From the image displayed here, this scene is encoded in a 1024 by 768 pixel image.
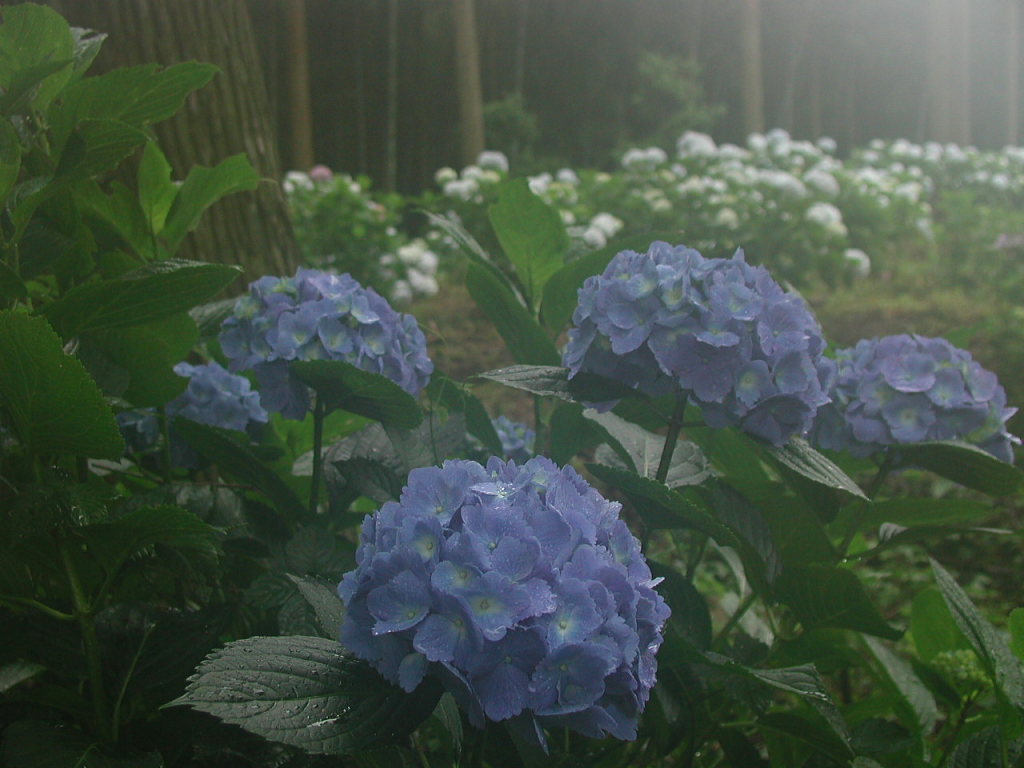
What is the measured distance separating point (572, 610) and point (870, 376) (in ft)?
2.24

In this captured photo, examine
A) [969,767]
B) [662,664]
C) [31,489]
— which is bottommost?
[969,767]

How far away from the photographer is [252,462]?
105 cm

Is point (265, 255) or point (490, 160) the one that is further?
point (490, 160)

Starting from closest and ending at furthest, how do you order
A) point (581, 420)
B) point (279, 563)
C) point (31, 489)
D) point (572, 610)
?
point (572, 610) < point (31, 489) < point (279, 563) < point (581, 420)

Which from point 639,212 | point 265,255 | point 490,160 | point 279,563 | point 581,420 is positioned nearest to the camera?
point 279,563

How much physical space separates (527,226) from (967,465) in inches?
23.6

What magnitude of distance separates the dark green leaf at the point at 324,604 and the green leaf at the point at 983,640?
2.02ft

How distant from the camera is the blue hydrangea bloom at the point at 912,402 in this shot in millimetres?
1118

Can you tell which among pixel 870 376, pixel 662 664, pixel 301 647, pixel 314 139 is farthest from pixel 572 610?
pixel 314 139

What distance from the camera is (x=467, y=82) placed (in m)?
6.64

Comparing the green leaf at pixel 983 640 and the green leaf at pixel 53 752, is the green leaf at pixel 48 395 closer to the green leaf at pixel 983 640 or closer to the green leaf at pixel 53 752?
the green leaf at pixel 53 752

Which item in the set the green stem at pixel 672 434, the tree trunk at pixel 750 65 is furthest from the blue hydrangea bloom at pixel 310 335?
the tree trunk at pixel 750 65

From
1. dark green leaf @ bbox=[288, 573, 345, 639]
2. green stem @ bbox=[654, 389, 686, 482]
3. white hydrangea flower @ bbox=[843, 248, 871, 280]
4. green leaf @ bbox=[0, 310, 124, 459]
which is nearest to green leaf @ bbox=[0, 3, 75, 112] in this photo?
green leaf @ bbox=[0, 310, 124, 459]

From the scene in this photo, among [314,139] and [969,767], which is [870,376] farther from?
[314,139]
